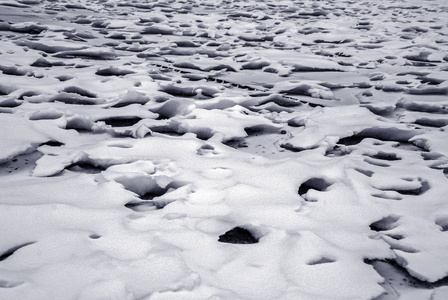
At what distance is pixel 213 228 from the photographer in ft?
4.87

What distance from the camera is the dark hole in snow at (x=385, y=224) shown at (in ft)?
5.08

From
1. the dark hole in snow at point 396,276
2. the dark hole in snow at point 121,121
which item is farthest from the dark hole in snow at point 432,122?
the dark hole in snow at point 121,121

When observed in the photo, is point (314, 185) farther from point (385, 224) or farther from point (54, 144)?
point (54, 144)

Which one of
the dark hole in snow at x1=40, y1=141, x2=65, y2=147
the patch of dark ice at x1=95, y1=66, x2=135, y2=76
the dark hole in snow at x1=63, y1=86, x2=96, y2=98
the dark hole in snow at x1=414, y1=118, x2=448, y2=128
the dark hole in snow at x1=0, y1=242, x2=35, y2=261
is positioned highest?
the patch of dark ice at x1=95, y1=66, x2=135, y2=76

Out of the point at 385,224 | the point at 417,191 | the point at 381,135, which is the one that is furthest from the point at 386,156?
the point at 385,224

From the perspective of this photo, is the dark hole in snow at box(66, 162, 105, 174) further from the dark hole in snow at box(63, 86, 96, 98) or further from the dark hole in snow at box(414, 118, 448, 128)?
the dark hole in snow at box(414, 118, 448, 128)

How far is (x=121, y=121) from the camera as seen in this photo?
245cm

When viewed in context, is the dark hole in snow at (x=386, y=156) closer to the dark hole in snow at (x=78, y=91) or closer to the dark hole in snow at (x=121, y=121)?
the dark hole in snow at (x=121, y=121)

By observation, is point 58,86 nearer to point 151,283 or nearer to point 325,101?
point 325,101

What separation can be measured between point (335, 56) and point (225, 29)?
6.02 ft

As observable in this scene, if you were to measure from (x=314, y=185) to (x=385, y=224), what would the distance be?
374 millimetres

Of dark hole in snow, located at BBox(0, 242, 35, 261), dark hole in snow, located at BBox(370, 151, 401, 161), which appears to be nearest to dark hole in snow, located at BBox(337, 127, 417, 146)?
dark hole in snow, located at BBox(370, 151, 401, 161)

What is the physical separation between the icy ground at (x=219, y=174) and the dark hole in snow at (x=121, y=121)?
0.02 meters

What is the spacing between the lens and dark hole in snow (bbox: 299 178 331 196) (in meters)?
1.82
